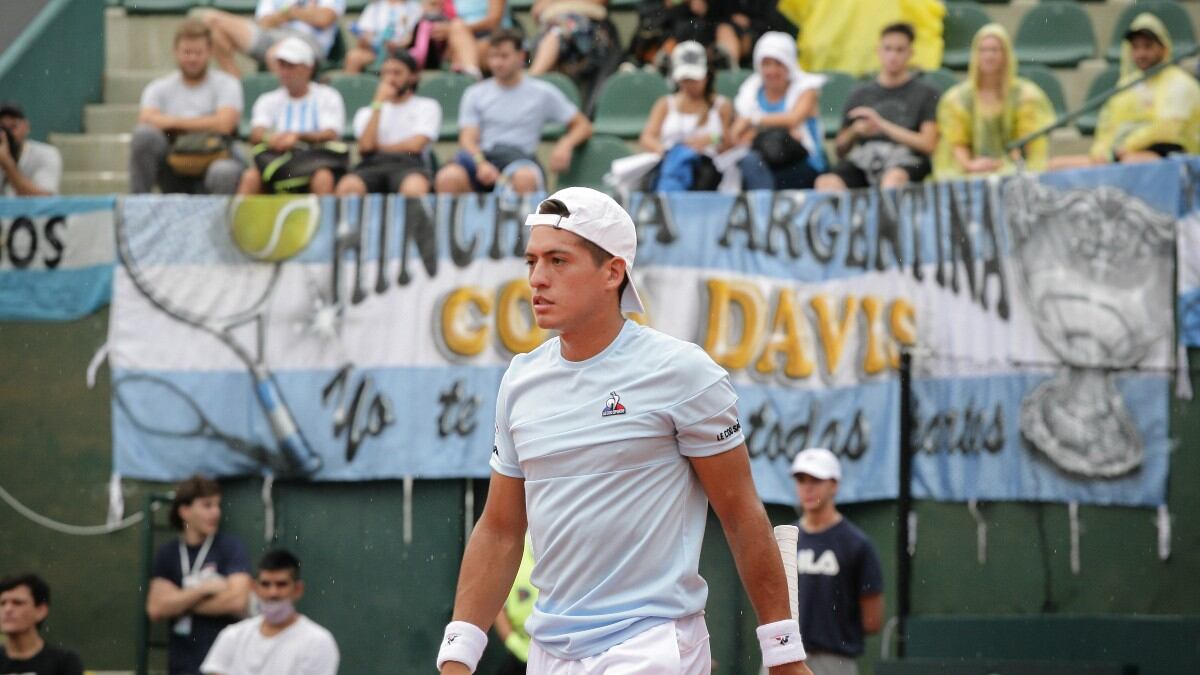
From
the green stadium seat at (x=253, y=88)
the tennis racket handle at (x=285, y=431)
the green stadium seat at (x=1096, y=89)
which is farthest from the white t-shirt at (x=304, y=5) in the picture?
the green stadium seat at (x=1096, y=89)

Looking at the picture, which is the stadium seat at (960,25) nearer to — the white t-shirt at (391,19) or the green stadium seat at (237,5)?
the white t-shirt at (391,19)

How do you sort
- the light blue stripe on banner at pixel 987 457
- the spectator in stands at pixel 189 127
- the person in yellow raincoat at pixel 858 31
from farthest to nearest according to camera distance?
the person in yellow raincoat at pixel 858 31, the spectator in stands at pixel 189 127, the light blue stripe on banner at pixel 987 457

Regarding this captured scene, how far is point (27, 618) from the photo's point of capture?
9992 mm

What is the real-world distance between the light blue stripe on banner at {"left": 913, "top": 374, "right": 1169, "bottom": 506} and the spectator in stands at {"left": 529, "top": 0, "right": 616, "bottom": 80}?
431 cm

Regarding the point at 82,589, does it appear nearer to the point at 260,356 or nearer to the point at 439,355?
the point at 260,356

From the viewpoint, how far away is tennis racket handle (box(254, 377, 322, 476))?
12078 millimetres

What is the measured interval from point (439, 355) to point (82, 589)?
2896 millimetres

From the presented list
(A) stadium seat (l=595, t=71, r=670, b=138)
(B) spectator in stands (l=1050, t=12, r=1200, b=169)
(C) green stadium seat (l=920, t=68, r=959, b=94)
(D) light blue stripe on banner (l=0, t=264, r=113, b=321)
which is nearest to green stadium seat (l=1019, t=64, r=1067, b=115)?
(C) green stadium seat (l=920, t=68, r=959, b=94)

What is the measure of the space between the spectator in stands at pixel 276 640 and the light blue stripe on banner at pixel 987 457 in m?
3.69

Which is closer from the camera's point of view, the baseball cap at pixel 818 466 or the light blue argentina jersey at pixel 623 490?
the light blue argentina jersey at pixel 623 490

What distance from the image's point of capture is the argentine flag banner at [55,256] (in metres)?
12.3

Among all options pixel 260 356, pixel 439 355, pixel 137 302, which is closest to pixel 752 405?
pixel 439 355

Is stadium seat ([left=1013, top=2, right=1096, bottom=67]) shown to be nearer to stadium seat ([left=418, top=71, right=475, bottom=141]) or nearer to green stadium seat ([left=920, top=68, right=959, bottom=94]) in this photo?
green stadium seat ([left=920, top=68, right=959, bottom=94])

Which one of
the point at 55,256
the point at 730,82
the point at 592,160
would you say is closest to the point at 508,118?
the point at 592,160
